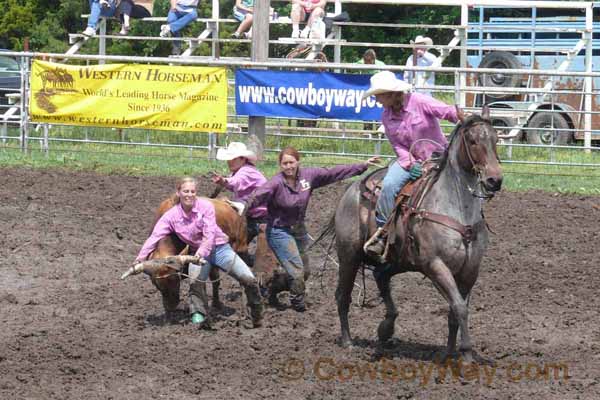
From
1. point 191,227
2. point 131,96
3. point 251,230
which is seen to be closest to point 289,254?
point 251,230

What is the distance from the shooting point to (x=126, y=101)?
51.2 ft

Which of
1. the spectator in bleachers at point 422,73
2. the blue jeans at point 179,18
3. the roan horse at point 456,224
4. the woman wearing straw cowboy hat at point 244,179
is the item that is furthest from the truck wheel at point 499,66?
the roan horse at point 456,224

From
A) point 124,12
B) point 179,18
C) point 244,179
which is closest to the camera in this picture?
point 244,179

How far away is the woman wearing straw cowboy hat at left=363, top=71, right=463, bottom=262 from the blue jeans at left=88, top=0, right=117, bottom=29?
12870 mm

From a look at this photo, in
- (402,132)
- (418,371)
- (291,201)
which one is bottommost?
(418,371)

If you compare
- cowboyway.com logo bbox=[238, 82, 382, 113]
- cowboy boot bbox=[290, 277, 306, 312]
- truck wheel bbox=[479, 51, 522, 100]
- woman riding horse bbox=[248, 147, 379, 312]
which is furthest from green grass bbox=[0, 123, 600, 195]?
cowboy boot bbox=[290, 277, 306, 312]

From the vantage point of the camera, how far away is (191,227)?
8.62 metres

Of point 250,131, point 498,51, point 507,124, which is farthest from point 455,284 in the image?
point 498,51

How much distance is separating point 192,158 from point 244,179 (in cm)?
668

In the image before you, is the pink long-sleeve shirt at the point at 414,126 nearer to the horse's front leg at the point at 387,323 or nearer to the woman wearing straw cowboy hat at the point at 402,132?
the woman wearing straw cowboy hat at the point at 402,132

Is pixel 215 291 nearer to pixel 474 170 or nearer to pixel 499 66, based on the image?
pixel 474 170

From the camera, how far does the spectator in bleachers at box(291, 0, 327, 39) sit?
61.5ft

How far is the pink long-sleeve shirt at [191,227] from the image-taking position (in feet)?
28.2

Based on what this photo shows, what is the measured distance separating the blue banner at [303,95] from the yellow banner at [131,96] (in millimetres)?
385
